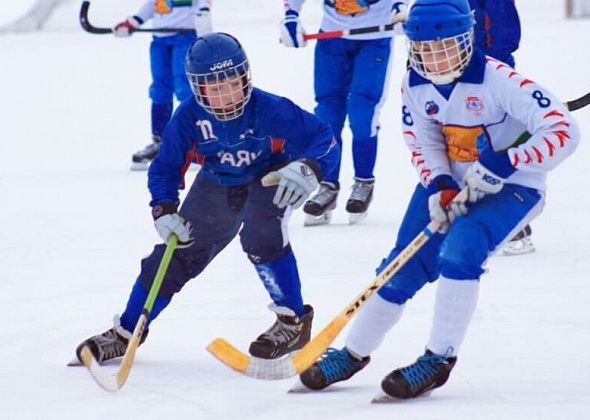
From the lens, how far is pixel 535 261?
204 inches

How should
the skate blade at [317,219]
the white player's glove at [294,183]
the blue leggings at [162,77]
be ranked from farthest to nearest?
the blue leggings at [162,77] → the skate blade at [317,219] → the white player's glove at [294,183]

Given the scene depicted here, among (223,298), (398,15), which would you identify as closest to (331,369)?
(223,298)

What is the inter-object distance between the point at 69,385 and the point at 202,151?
0.75 metres

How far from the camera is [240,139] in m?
3.79

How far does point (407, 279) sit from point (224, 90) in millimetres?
711

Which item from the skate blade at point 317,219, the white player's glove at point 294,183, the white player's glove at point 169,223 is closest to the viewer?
the white player's glove at point 294,183

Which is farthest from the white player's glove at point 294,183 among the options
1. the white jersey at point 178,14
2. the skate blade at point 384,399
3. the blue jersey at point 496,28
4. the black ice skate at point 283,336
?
the white jersey at point 178,14

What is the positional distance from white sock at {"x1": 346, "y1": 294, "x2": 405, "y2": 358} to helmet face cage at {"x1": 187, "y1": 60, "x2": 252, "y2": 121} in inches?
25.7

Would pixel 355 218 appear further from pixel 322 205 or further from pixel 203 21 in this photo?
pixel 203 21

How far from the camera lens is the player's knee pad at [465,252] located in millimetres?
3250

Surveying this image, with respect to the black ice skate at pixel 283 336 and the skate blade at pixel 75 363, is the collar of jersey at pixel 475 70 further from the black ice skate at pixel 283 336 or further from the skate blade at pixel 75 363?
the skate blade at pixel 75 363

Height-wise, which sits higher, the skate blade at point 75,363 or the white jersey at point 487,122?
the white jersey at point 487,122

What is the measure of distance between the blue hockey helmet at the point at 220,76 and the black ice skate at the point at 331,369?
713mm

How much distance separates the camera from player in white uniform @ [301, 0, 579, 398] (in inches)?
129
